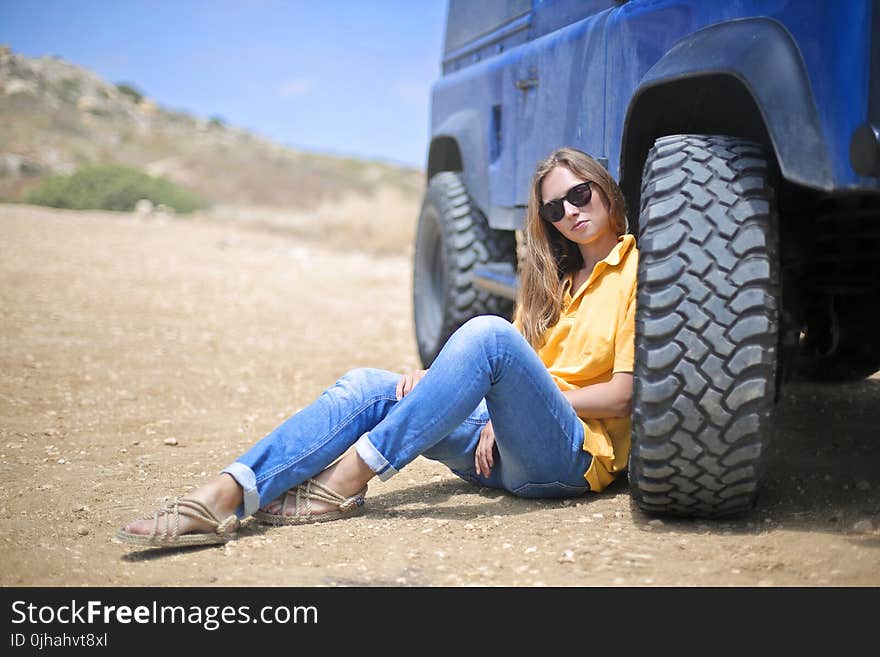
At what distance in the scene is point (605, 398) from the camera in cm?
282

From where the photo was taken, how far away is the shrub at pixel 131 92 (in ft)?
121

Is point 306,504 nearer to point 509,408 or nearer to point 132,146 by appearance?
point 509,408

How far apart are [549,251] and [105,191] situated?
16.0 meters

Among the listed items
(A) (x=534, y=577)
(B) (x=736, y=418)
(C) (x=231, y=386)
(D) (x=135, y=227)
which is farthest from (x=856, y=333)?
(D) (x=135, y=227)

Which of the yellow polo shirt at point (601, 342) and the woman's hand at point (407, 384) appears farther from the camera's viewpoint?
the woman's hand at point (407, 384)

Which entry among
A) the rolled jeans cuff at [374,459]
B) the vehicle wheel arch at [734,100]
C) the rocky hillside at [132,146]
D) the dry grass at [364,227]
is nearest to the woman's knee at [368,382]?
the rolled jeans cuff at [374,459]

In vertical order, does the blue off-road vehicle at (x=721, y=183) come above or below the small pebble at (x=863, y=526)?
above

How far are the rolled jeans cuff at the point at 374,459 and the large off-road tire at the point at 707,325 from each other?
0.69m

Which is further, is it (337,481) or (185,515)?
(337,481)

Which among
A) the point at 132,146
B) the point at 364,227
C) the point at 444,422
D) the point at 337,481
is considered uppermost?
the point at 132,146

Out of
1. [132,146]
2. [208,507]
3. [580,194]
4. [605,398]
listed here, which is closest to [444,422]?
[605,398]

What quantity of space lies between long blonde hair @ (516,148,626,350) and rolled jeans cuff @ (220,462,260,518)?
3.06 feet

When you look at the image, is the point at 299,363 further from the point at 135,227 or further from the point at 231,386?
the point at 135,227

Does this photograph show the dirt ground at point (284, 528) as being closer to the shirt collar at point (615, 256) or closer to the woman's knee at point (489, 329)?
the woman's knee at point (489, 329)
